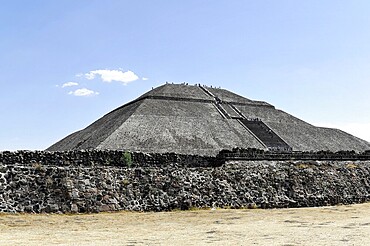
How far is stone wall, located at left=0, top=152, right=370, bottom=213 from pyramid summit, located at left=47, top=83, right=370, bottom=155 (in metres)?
20.4

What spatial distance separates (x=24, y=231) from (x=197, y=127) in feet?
123

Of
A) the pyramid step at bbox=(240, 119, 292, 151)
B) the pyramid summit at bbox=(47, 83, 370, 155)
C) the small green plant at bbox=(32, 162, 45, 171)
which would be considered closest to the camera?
the small green plant at bbox=(32, 162, 45, 171)

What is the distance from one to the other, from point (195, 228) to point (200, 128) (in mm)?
36205

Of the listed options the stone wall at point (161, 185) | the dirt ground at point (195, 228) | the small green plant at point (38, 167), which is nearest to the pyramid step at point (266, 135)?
the stone wall at point (161, 185)

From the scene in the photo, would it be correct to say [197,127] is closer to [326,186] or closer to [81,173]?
[326,186]

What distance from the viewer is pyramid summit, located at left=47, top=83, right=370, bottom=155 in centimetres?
4391

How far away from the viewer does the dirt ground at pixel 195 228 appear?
10.9 meters

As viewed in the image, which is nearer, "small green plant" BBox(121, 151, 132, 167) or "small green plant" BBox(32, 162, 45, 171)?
"small green plant" BBox(32, 162, 45, 171)

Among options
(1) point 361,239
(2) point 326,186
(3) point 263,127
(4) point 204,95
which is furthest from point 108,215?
(4) point 204,95

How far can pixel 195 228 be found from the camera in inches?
529

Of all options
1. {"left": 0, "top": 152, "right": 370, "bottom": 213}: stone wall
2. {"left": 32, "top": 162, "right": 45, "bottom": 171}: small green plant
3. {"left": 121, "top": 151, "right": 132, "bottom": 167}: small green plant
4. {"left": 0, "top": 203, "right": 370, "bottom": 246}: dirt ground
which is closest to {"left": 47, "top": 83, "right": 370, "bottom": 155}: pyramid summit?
{"left": 0, "top": 152, "right": 370, "bottom": 213}: stone wall

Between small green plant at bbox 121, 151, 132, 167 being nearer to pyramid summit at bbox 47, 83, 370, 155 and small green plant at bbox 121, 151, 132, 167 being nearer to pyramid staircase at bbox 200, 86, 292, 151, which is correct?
pyramid summit at bbox 47, 83, 370, 155

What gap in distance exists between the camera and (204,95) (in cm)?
6225

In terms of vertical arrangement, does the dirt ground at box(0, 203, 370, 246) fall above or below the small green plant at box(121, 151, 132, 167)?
below
